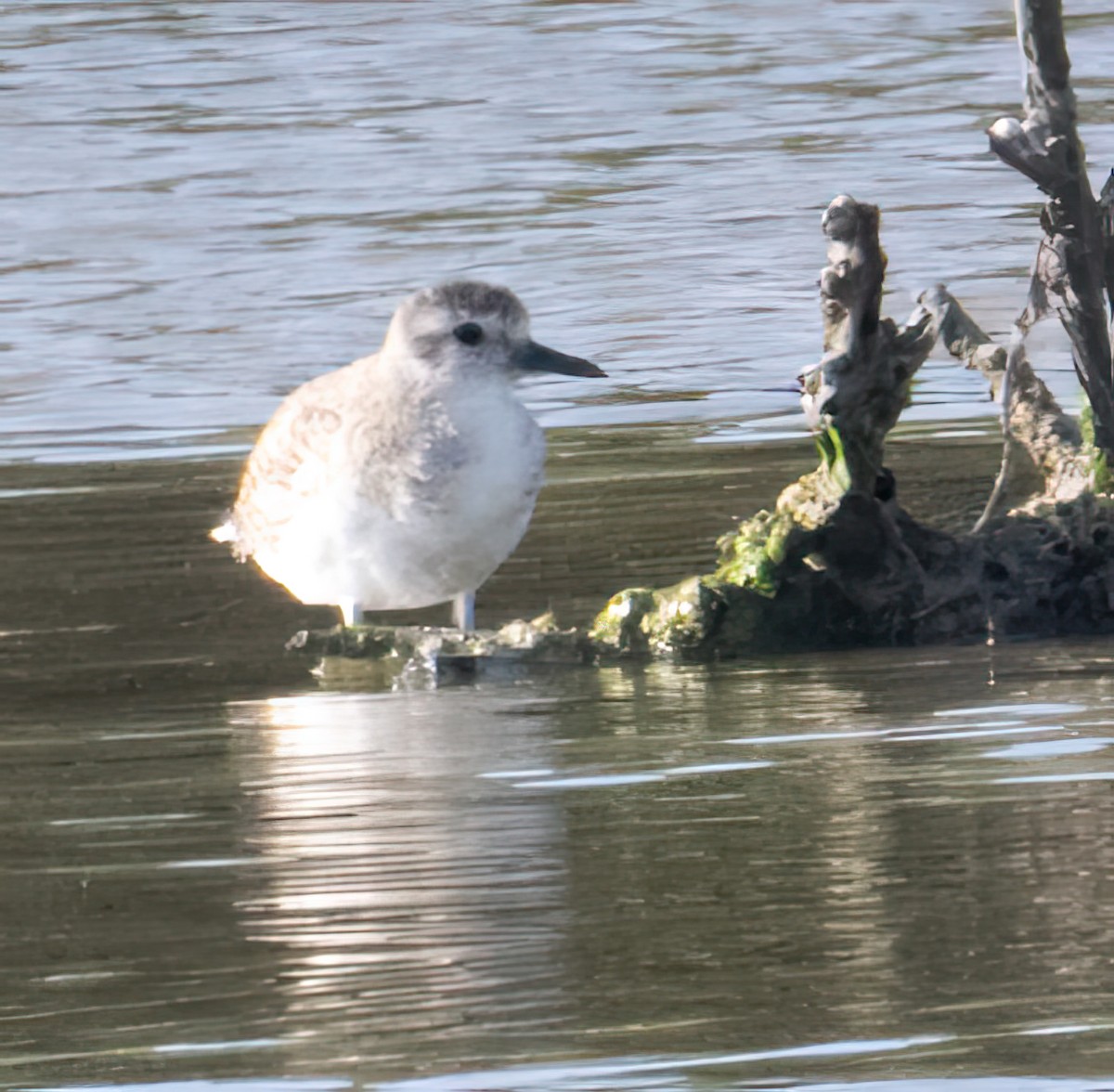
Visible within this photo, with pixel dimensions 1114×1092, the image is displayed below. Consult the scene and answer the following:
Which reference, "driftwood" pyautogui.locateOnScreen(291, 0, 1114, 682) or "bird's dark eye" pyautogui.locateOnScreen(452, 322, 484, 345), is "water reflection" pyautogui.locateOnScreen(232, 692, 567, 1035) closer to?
"driftwood" pyautogui.locateOnScreen(291, 0, 1114, 682)

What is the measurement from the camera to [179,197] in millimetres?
13789

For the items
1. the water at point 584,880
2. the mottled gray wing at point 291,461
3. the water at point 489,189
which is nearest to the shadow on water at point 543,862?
the water at point 584,880

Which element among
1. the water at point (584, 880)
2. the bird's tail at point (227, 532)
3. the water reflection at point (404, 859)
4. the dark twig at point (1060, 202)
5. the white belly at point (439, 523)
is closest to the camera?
the water at point (584, 880)

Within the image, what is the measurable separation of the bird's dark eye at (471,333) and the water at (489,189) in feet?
9.47

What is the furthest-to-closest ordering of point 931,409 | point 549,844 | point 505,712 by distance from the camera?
1. point 931,409
2. point 505,712
3. point 549,844

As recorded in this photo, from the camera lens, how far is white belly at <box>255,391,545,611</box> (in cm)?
613

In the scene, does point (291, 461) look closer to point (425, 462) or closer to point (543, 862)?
point (425, 462)

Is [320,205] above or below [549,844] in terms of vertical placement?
above

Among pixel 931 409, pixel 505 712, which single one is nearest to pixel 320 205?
pixel 931 409

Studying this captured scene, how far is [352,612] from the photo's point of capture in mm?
6430

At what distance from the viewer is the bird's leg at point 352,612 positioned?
21.0 ft

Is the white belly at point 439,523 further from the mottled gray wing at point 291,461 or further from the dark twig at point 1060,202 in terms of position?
the dark twig at point 1060,202

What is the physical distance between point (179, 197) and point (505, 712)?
8.38m

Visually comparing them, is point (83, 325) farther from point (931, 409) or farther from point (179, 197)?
point (931, 409)
